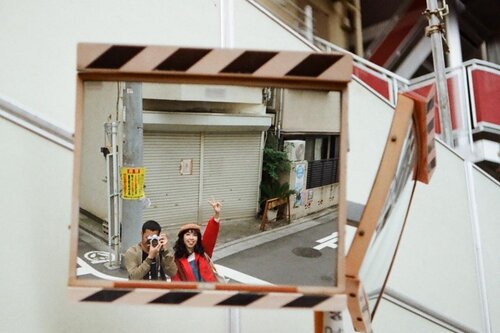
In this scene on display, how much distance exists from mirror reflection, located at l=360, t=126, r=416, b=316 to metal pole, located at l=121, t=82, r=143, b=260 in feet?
1.92

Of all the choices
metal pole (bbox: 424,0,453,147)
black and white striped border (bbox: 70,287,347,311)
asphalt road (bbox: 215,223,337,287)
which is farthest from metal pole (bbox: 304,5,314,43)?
black and white striped border (bbox: 70,287,347,311)

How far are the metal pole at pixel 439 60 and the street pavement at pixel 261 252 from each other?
1.99m

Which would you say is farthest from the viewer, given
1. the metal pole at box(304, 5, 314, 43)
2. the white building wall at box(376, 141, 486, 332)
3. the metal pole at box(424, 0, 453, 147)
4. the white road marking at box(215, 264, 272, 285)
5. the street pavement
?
the metal pole at box(424, 0, 453, 147)

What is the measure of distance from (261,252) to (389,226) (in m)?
0.33

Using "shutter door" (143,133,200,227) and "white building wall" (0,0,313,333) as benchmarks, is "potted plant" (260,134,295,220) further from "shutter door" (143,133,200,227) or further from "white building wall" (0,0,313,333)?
"white building wall" (0,0,313,333)

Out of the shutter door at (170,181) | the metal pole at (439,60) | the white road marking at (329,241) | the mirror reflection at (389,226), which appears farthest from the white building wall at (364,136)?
the shutter door at (170,181)

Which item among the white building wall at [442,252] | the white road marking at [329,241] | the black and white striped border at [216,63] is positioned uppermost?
the black and white striped border at [216,63]

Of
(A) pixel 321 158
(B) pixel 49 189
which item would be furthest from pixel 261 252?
(B) pixel 49 189

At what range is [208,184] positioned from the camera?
90cm

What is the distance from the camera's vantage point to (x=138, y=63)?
2.31ft

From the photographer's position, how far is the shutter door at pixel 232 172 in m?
0.86

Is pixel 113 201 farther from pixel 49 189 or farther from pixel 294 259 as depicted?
pixel 294 259

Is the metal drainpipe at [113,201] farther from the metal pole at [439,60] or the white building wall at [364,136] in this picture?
the metal pole at [439,60]

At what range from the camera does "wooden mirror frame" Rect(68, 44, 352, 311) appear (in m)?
0.70
